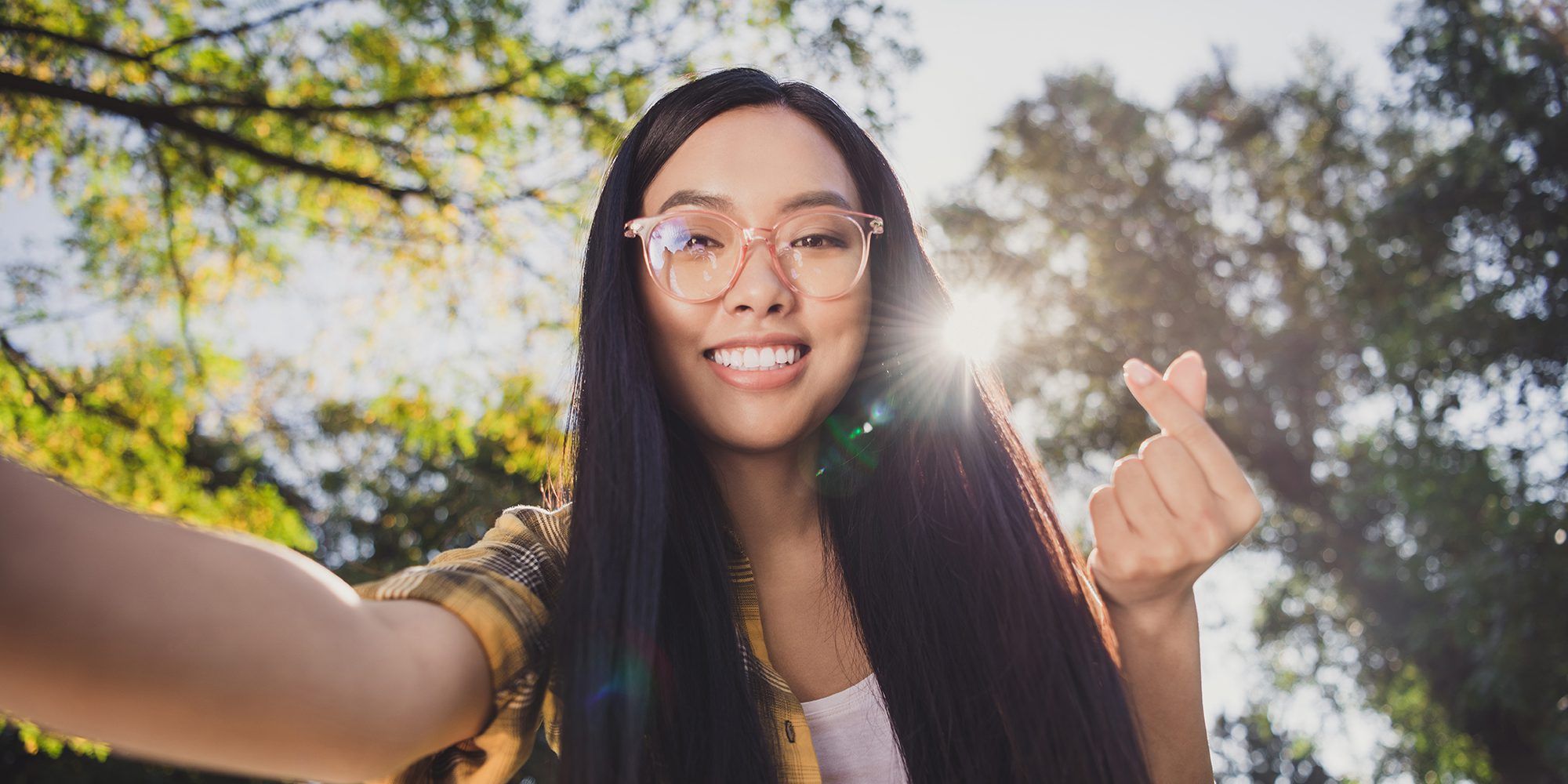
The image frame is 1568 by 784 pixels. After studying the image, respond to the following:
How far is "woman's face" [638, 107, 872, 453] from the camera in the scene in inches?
69.9

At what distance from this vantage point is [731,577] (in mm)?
1811

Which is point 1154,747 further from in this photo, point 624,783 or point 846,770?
point 624,783

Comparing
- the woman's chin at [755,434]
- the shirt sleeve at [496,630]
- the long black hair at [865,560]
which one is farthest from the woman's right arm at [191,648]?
the woman's chin at [755,434]

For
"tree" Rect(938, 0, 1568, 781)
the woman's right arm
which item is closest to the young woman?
the woman's right arm

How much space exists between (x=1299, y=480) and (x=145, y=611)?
706 inches

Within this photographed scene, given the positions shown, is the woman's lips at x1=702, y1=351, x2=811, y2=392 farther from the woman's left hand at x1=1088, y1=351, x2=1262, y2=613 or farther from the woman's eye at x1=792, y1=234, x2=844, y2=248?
the woman's left hand at x1=1088, y1=351, x2=1262, y2=613

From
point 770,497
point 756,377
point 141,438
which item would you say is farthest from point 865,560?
point 141,438

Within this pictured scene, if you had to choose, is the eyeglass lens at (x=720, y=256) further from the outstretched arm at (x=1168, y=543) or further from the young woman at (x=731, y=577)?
the outstretched arm at (x=1168, y=543)

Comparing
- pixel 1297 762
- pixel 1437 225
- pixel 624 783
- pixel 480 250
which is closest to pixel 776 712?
pixel 624 783

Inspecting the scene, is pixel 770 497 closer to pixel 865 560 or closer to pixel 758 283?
pixel 865 560

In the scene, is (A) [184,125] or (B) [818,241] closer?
(B) [818,241]

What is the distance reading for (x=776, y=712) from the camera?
163 cm

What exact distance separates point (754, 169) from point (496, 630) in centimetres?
107

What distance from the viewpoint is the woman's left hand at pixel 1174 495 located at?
1.43 metres
